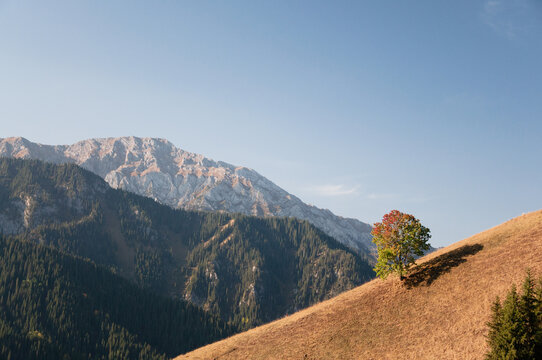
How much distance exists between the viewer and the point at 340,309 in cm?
6594

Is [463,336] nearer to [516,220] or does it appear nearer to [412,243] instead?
[412,243]

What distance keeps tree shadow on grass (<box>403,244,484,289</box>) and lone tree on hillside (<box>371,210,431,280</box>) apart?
7.53 ft

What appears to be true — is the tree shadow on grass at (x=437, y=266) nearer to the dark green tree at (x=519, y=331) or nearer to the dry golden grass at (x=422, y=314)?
the dry golden grass at (x=422, y=314)

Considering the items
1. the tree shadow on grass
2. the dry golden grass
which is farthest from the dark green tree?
the tree shadow on grass

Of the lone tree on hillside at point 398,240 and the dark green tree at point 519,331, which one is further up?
the lone tree on hillside at point 398,240

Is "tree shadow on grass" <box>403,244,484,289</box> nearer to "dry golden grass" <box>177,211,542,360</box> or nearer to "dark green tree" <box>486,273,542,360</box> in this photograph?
"dry golden grass" <box>177,211,542,360</box>

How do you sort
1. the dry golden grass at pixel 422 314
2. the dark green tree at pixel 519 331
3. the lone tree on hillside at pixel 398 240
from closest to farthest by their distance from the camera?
the dark green tree at pixel 519 331
the dry golden grass at pixel 422 314
the lone tree on hillside at pixel 398 240

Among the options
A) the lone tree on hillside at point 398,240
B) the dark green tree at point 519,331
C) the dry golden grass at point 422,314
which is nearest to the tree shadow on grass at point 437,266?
the dry golden grass at point 422,314

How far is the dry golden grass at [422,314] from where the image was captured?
49.7 meters

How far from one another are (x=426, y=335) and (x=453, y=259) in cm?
1837

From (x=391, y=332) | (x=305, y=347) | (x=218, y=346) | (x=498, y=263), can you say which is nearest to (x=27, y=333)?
(x=218, y=346)

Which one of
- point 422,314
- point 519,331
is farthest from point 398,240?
point 519,331

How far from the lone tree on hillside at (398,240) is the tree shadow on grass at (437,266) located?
7.53 ft

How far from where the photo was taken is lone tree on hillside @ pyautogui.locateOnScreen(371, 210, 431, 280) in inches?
2413
